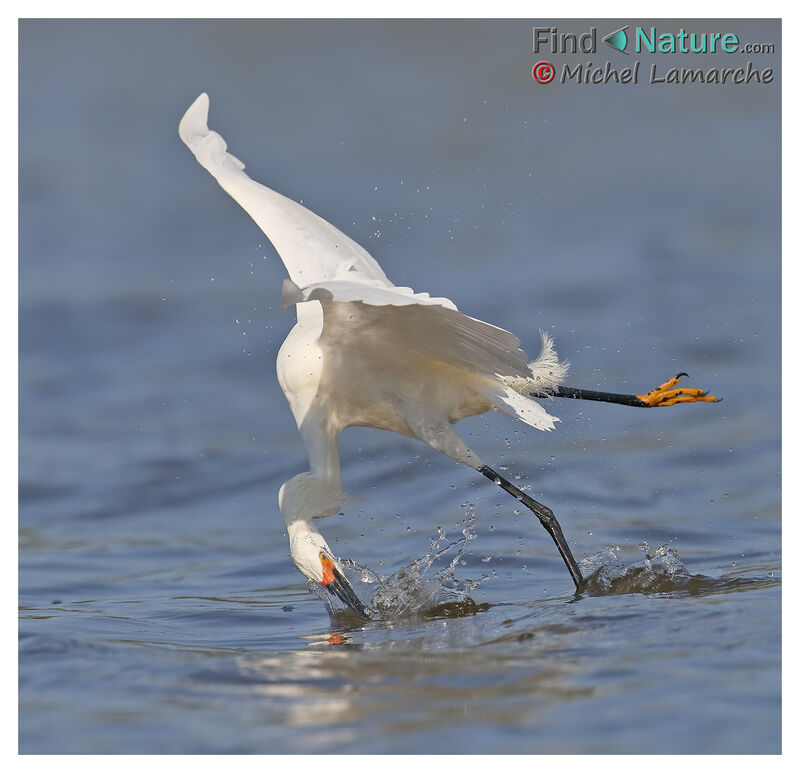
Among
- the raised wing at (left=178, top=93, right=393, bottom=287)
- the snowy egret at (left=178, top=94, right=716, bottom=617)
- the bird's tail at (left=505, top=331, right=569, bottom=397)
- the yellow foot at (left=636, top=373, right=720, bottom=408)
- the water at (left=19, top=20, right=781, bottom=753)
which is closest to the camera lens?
the water at (left=19, top=20, right=781, bottom=753)

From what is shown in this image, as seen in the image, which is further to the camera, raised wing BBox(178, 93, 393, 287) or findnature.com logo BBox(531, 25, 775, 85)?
findnature.com logo BBox(531, 25, 775, 85)

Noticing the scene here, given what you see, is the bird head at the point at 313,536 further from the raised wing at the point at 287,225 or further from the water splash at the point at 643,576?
the water splash at the point at 643,576

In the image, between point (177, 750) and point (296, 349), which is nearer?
point (177, 750)

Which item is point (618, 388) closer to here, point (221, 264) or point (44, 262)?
point (221, 264)

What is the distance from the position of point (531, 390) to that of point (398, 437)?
3.49 metres

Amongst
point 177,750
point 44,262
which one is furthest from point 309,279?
point 44,262

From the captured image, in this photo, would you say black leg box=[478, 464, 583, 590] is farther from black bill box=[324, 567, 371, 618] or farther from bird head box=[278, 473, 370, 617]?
black bill box=[324, 567, 371, 618]

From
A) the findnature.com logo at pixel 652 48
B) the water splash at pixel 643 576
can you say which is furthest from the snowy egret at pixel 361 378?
the findnature.com logo at pixel 652 48

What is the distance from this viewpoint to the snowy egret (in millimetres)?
5465

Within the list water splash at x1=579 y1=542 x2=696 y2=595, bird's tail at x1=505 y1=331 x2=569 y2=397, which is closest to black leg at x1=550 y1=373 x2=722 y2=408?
bird's tail at x1=505 y1=331 x2=569 y2=397

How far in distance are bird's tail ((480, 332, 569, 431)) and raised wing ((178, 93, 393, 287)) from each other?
818 mm

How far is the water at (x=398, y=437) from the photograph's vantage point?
4.43m

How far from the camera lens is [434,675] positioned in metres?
4.58

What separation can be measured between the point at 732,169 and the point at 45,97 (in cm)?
954
